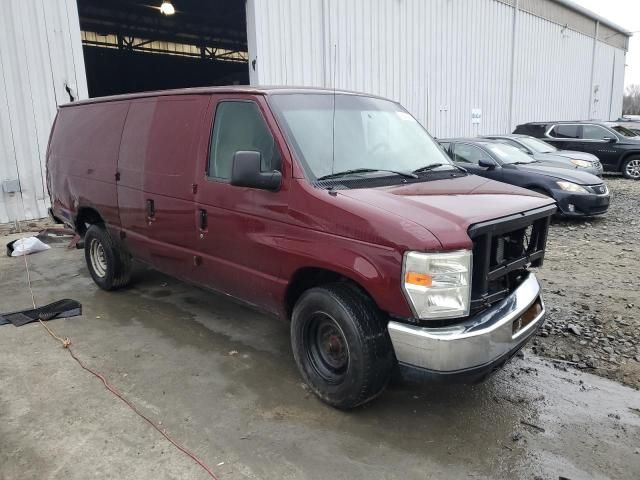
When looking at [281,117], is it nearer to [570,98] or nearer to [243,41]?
[243,41]

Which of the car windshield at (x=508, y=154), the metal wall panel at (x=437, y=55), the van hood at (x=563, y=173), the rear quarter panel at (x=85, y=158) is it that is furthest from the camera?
the metal wall panel at (x=437, y=55)

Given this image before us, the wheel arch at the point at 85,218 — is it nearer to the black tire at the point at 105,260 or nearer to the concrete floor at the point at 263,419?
the black tire at the point at 105,260

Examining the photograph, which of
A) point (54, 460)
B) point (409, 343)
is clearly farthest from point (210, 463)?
point (409, 343)

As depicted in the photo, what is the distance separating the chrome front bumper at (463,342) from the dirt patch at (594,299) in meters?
1.35

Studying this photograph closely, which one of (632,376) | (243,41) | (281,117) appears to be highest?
(243,41)

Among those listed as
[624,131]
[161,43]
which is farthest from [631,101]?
[161,43]

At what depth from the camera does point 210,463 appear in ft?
9.11

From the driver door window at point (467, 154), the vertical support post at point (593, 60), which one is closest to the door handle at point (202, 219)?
the driver door window at point (467, 154)

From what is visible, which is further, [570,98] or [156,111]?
[570,98]

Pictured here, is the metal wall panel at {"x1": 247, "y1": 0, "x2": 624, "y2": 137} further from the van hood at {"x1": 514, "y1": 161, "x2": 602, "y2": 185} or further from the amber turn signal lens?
the amber turn signal lens

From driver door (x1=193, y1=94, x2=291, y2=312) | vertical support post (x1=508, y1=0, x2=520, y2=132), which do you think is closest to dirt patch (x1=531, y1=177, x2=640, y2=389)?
driver door (x1=193, y1=94, x2=291, y2=312)

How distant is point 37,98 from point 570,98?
25.1m

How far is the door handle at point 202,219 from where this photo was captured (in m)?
3.97

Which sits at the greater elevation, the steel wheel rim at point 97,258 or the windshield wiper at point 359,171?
the windshield wiper at point 359,171
